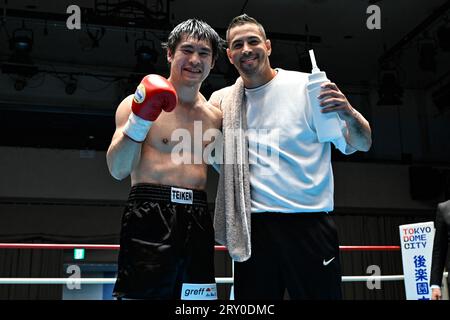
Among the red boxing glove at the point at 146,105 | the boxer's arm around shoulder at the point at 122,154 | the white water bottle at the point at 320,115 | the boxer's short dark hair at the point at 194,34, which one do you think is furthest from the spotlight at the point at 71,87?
the white water bottle at the point at 320,115

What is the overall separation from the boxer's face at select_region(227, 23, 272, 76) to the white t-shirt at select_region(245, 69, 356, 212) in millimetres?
88

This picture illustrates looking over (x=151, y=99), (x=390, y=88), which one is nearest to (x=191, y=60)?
(x=151, y=99)

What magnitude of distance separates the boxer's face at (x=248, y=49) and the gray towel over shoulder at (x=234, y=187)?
0.32 ft

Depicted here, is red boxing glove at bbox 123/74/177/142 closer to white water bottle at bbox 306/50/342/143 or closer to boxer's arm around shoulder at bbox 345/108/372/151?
white water bottle at bbox 306/50/342/143

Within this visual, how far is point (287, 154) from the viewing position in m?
1.51

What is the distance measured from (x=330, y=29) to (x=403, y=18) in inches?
33.8

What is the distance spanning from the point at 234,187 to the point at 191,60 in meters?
0.39

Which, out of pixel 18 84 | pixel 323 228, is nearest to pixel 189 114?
pixel 323 228

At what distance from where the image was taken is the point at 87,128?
7.03 meters

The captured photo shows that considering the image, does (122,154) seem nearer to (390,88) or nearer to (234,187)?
(234,187)

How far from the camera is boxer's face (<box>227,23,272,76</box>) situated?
1.56m

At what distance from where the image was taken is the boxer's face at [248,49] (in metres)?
1.56
